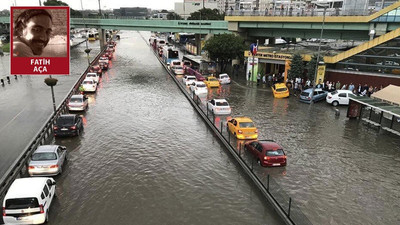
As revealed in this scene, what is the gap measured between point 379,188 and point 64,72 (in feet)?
54.9

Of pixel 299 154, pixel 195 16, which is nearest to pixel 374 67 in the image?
pixel 299 154

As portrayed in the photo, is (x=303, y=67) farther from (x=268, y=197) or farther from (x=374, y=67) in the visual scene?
(x=268, y=197)

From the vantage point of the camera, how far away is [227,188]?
51.1ft

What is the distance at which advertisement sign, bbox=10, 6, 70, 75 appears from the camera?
15.7 m

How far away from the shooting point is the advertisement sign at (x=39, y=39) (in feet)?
51.4

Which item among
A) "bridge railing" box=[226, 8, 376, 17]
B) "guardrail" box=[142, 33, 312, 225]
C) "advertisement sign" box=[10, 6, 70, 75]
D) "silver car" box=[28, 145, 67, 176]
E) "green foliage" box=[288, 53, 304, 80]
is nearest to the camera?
"guardrail" box=[142, 33, 312, 225]

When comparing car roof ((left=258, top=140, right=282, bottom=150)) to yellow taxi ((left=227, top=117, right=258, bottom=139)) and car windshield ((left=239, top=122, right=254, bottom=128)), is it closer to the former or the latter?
yellow taxi ((left=227, top=117, right=258, bottom=139))

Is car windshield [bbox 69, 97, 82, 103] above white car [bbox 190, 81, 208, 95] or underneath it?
underneath

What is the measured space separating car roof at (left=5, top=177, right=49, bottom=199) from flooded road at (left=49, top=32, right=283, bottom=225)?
1.46 m

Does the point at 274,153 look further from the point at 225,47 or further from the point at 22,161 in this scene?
the point at 225,47

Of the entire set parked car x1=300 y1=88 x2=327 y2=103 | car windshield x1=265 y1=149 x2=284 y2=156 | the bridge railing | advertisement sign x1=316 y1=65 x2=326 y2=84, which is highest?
the bridge railing

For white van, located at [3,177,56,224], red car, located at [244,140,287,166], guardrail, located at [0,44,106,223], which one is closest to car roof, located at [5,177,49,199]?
white van, located at [3,177,56,224]

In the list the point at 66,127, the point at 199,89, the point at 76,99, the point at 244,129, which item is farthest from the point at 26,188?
the point at 199,89

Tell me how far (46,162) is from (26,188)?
3899 mm
